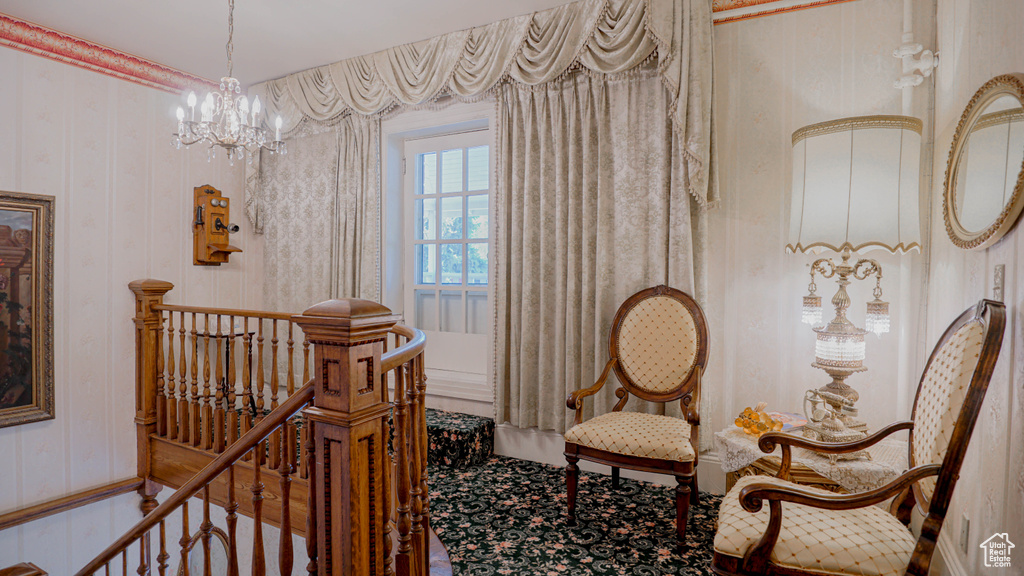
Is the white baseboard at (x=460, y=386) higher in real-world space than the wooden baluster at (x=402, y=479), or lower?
lower

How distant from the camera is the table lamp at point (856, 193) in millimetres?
2131

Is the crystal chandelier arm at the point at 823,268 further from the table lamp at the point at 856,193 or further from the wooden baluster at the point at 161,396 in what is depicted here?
the wooden baluster at the point at 161,396

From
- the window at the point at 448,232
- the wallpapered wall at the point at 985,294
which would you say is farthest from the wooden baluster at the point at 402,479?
the window at the point at 448,232

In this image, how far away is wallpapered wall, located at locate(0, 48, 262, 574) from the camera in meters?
3.53

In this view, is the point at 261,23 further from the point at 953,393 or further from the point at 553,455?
the point at 953,393

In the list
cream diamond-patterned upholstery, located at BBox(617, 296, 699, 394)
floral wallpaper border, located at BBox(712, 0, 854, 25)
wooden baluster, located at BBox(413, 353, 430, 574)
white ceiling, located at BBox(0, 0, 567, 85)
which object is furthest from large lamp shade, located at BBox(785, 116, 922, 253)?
white ceiling, located at BBox(0, 0, 567, 85)

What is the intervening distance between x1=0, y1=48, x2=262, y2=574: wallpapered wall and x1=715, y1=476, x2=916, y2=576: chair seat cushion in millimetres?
4227

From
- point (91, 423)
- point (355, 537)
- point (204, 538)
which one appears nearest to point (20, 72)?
point (91, 423)

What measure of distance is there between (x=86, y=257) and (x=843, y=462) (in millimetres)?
4731

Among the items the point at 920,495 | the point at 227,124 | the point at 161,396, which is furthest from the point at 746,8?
the point at 161,396

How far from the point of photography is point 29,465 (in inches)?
140

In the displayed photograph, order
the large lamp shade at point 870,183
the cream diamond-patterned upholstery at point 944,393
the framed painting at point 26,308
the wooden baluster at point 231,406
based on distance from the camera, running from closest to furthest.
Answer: the cream diamond-patterned upholstery at point 944,393
the large lamp shade at point 870,183
the wooden baluster at point 231,406
the framed painting at point 26,308

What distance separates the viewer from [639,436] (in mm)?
2486

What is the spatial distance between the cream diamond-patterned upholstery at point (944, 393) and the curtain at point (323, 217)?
11.2 ft
